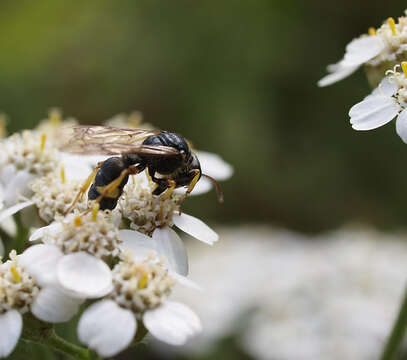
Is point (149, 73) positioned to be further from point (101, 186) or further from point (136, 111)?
point (101, 186)

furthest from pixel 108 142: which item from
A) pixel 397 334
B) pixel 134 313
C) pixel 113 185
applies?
pixel 397 334

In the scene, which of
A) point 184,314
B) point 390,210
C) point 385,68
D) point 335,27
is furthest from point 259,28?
point 184,314

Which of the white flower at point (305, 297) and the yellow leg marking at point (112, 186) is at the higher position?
the yellow leg marking at point (112, 186)

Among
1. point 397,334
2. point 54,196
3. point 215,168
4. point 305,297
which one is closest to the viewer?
point 54,196

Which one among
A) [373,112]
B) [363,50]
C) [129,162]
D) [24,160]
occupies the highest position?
[363,50]

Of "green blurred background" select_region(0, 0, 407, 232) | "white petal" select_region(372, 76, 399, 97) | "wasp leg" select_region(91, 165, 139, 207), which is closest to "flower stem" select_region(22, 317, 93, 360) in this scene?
"wasp leg" select_region(91, 165, 139, 207)

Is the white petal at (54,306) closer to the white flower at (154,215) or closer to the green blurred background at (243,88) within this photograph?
the white flower at (154,215)

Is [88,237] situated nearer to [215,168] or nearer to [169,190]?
[169,190]

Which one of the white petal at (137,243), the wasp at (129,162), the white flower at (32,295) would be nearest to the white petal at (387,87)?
the wasp at (129,162)
